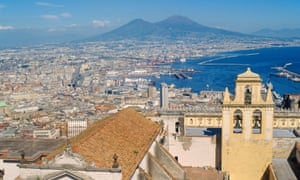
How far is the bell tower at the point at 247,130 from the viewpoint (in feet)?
42.3

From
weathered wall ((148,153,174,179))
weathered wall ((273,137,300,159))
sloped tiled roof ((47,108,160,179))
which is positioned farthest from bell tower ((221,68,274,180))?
weathered wall ((148,153,174,179))

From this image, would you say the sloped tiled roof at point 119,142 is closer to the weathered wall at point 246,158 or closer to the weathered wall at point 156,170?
the weathered wall at point 156,170

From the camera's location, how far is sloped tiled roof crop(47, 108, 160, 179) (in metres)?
9.06

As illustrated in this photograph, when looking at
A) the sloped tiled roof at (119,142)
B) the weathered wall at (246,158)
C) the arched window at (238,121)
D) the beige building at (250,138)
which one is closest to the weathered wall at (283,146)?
the beige building at (250,138)

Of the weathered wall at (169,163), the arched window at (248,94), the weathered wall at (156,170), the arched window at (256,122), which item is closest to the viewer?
the weathered wall at (156,170)

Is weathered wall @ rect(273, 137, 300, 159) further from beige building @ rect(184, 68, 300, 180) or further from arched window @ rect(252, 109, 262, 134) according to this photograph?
arched window @ rect(252, 109, 262, 134)

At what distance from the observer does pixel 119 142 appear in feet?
33.8

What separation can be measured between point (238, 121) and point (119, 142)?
5.11m

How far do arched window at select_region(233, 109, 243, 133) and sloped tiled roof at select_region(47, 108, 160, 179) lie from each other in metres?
2.77

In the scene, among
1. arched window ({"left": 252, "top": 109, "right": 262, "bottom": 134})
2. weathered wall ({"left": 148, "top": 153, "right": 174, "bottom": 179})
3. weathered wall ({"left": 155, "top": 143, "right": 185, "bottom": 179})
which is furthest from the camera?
arched window ({"left": 252, "top": 109, "right": 262, "bottom": 134})

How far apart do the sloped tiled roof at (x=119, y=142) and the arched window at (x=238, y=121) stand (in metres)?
2.77

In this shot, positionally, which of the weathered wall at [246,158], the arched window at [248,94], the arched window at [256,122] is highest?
the arched window at [248,94]

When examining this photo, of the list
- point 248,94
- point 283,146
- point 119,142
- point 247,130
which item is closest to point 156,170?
point 119,142

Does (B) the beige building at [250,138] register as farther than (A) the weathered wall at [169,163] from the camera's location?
Yes
